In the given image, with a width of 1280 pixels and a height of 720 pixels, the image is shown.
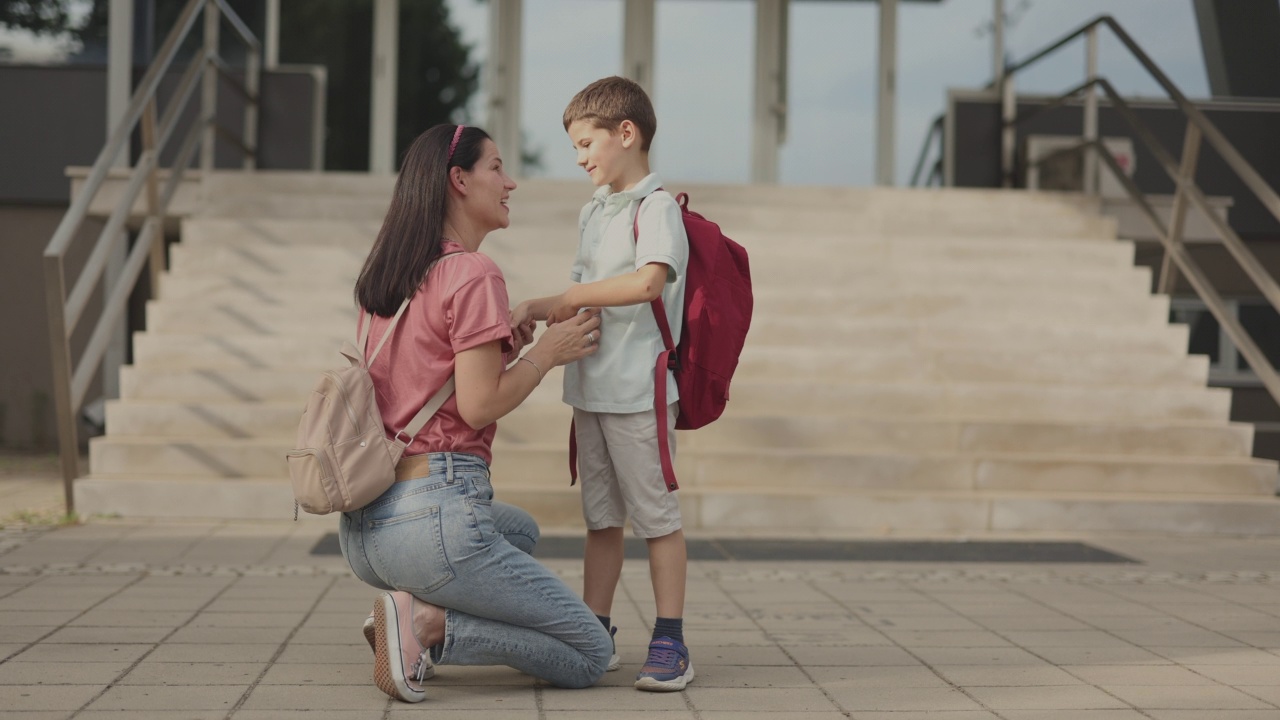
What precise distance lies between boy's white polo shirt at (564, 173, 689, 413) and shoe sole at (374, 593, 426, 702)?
0.66 meters

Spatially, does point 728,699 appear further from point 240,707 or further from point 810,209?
point 810,209

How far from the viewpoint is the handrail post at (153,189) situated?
7035mm

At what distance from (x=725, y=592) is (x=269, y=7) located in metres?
8.12

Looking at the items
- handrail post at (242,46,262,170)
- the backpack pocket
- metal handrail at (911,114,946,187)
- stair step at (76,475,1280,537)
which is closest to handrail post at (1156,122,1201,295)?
stair step at (76,475,1280,537)

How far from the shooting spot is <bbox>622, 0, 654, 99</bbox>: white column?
11469mm

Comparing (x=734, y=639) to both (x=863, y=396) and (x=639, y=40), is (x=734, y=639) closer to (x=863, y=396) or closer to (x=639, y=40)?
(x=863, y=396)

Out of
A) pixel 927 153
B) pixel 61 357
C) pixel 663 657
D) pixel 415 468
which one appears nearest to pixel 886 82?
pixel 927 153

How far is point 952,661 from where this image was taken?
3467 millimetres

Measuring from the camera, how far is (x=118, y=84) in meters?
9.68

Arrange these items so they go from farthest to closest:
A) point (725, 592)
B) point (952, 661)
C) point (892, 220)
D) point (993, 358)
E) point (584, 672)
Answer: point (892, 220) → point (993, 358) → point (725, 592) → point (952, 661) → point (584, 672)

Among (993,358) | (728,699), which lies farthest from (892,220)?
(728,699)

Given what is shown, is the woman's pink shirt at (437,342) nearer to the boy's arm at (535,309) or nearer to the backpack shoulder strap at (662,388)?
the boy's arm at (535,309)

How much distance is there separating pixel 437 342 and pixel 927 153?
29.4ft

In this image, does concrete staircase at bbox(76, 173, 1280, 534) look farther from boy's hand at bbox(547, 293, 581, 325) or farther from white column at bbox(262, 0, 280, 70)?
boy's hand at bbox(547, 293, 581, 325)
